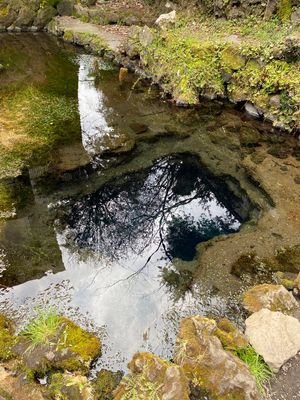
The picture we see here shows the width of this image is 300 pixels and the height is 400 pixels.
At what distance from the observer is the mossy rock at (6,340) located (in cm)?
470

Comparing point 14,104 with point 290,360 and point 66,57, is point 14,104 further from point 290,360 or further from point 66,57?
point 290,360

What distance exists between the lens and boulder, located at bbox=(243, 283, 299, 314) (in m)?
5.57

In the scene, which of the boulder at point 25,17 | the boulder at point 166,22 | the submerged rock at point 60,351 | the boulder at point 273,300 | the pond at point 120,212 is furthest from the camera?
the boulder at point 25,17

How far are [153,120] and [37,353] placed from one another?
8.61 meters

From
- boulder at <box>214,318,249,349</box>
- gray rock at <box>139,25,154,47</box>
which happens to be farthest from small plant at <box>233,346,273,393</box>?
gray rock at <box>139,25,154,47</box>

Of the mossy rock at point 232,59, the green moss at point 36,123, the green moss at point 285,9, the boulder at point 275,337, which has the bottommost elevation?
the green moss at point 36,123

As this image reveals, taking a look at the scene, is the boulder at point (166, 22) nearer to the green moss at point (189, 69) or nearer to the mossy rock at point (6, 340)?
the green moss at point (189, 69)

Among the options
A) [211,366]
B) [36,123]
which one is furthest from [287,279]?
[36,123]

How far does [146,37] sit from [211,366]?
13.2 metres

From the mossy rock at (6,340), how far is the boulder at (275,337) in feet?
10.2

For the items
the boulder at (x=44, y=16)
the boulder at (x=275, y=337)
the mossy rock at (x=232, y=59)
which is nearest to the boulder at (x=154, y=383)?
the boulder at (x=275, y=337)

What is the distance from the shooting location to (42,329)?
4.89m

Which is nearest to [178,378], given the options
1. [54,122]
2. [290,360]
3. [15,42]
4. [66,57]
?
[290,360]

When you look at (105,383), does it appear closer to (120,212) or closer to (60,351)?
(60,351)
